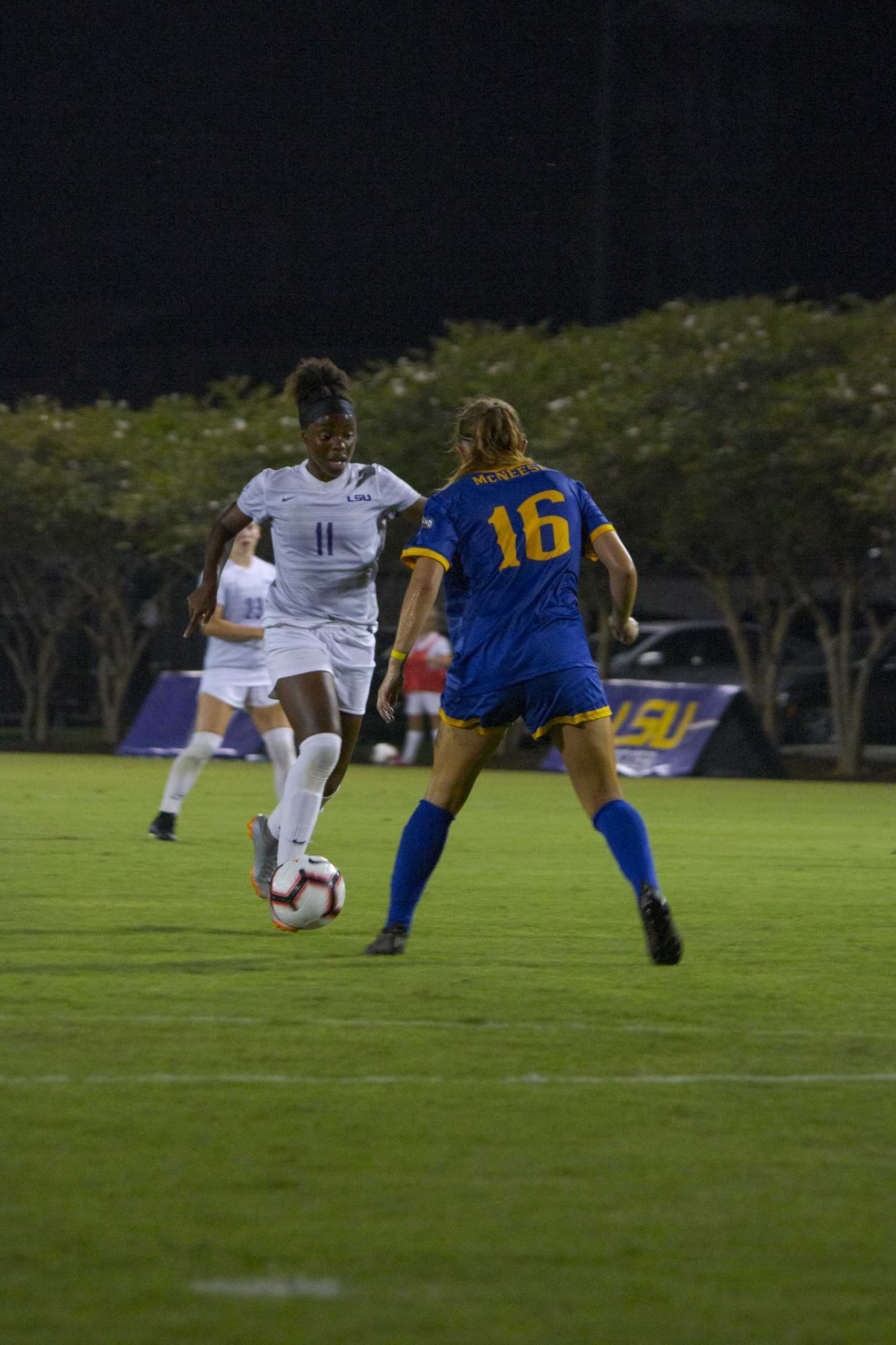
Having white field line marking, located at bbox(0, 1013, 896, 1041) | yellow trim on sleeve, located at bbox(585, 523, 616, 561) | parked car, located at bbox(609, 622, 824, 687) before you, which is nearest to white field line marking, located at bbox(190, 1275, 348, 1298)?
white field line marking, located at bbox(0, 1013, 896, 1041)

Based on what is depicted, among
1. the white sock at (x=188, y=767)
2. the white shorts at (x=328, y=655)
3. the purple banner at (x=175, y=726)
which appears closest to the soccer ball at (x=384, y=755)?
the purple banner at (x=175, y=726)

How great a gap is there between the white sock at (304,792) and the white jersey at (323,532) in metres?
0.63

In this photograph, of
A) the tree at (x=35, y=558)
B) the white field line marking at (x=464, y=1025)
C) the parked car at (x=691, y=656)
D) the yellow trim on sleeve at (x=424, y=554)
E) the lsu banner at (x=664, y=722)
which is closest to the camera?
the white field line marking at (x=464, y=1025)

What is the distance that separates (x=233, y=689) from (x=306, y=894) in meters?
5.97

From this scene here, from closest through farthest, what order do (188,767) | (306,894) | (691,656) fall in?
(306,894)
(188,767)
(691,656)

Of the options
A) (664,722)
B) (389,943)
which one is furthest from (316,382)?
(664,722)

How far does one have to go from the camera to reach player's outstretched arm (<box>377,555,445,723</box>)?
7988mm

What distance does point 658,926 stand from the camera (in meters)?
8.07

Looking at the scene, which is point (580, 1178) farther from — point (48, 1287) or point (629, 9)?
point (629, 9)

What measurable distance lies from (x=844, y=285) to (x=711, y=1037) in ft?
162

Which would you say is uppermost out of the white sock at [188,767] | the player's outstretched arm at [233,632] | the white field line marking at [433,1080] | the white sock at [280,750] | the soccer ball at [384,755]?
the white field line marking at [433,1080]

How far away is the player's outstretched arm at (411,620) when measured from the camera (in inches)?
314

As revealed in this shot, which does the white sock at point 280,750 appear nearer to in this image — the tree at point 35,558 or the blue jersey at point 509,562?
the blue jersey at point 509,562

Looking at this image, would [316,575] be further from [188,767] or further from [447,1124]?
[188,767]
